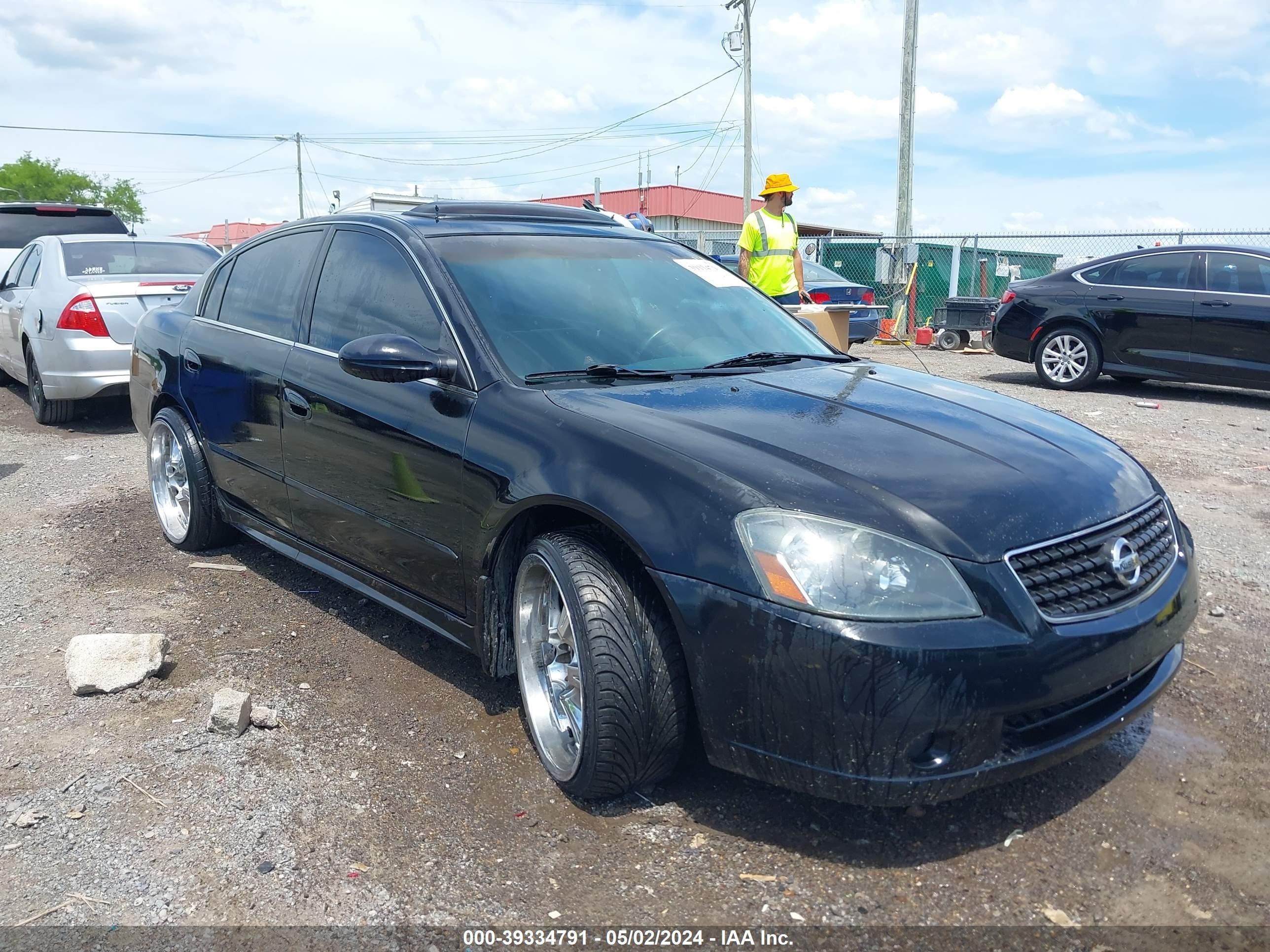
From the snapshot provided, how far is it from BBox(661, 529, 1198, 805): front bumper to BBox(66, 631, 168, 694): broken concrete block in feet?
7.19

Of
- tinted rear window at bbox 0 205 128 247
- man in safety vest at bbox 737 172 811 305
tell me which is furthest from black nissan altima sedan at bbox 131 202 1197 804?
tinted rear window at bbox 0 205 128 247

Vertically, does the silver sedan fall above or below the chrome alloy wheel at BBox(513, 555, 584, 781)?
above

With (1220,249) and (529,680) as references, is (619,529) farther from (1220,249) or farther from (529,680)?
(1220,249)

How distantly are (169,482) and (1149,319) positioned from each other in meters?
8.87

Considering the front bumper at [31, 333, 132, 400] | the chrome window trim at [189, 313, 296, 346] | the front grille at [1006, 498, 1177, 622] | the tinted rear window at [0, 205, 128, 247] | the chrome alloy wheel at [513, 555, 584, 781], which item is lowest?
the chrome alloy wheel at [513, 555, 584, 781]

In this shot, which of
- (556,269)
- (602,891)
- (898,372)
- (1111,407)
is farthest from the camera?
(1111,407)

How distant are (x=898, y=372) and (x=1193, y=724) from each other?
5.16 ft

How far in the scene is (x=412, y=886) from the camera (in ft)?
7.98

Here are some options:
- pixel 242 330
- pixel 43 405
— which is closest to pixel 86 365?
pixel 43 405

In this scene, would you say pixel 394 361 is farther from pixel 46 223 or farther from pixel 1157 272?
pixel 46 223

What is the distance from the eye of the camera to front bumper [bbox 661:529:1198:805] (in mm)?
2221

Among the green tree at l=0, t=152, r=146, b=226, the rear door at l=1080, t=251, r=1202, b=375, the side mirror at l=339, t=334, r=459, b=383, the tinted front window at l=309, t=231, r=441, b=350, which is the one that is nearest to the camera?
the side mirror at l=339, t=334, r=459, b=383

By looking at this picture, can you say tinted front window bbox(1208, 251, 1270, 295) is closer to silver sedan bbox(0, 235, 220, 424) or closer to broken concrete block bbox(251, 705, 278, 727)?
silver sedan bbox(0, 235, 220, 424)

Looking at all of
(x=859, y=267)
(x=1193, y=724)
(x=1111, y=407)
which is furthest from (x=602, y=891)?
(x=859, y=267)
